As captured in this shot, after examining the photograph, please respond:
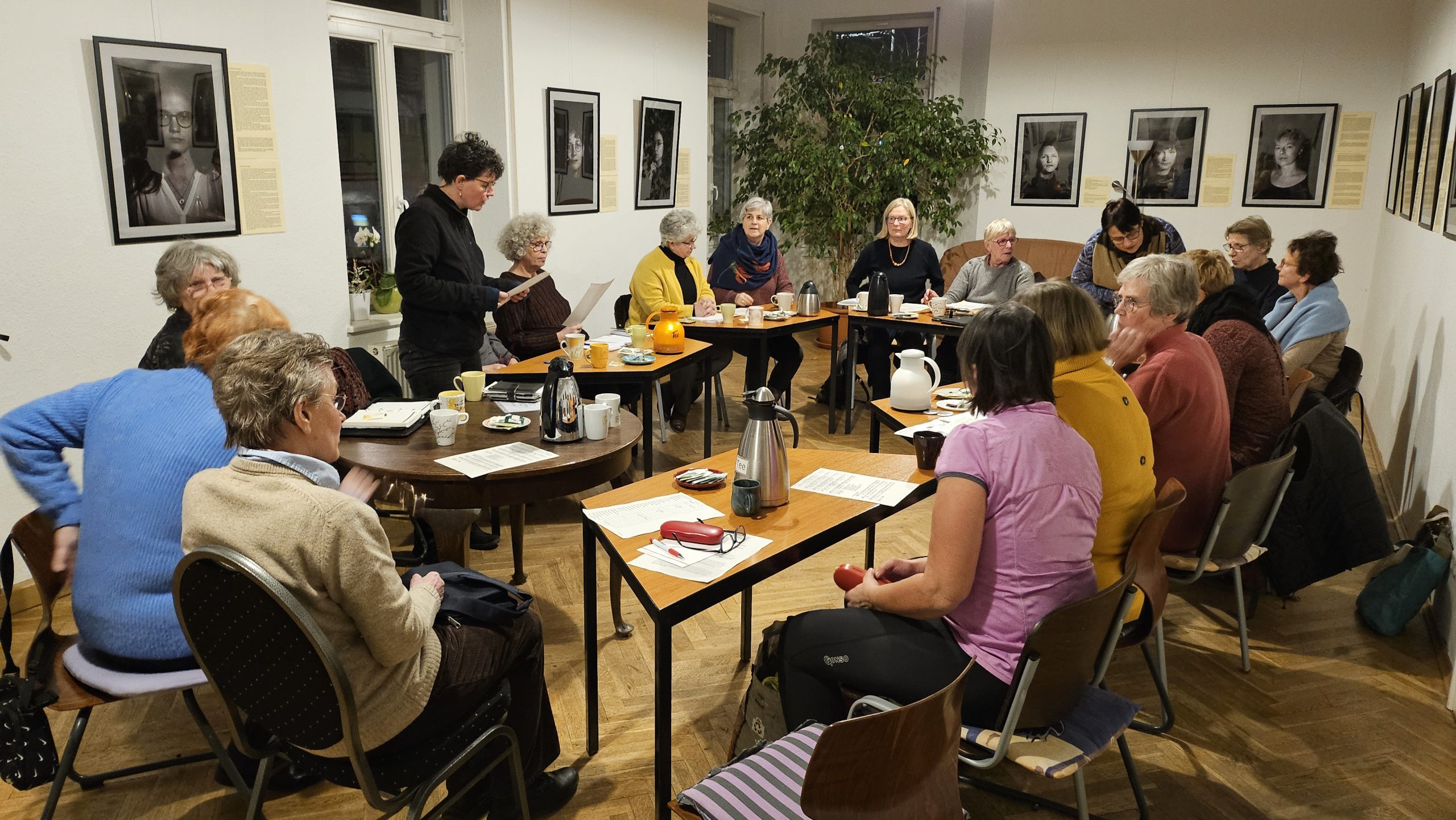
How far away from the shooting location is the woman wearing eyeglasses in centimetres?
540

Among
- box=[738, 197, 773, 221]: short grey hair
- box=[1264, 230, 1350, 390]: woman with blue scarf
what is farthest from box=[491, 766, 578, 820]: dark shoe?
box=[738, 197, 773, 221]: short grey hair

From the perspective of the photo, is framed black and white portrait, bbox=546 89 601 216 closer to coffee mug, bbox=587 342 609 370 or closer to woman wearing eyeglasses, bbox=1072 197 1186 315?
coffee mug, bbox=587 342 609 370

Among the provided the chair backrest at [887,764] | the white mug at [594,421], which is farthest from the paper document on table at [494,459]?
the chair backrest at [887,764]

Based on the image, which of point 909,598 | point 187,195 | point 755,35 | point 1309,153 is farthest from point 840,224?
point 909,598

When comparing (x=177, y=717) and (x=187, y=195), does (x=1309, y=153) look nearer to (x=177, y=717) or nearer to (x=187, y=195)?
(x=187, y=195)

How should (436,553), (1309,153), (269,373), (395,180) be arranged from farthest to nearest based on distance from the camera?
1. (1309,153)
2. (395,180)
3. (436,553)
4. (269,373)

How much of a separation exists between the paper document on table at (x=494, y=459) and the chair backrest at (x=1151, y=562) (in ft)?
5.62

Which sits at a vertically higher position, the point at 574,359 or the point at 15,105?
the point at 15,105

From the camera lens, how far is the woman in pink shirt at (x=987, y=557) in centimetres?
199

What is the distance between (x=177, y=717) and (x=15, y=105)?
2270mm

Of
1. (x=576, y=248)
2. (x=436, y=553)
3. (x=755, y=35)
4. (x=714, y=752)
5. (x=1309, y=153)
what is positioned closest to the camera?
(x=714, y=752)

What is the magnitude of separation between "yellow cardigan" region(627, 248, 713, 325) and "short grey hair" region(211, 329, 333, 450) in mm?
3872

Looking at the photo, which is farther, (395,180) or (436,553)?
(395,180)

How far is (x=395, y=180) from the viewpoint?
5613mm
